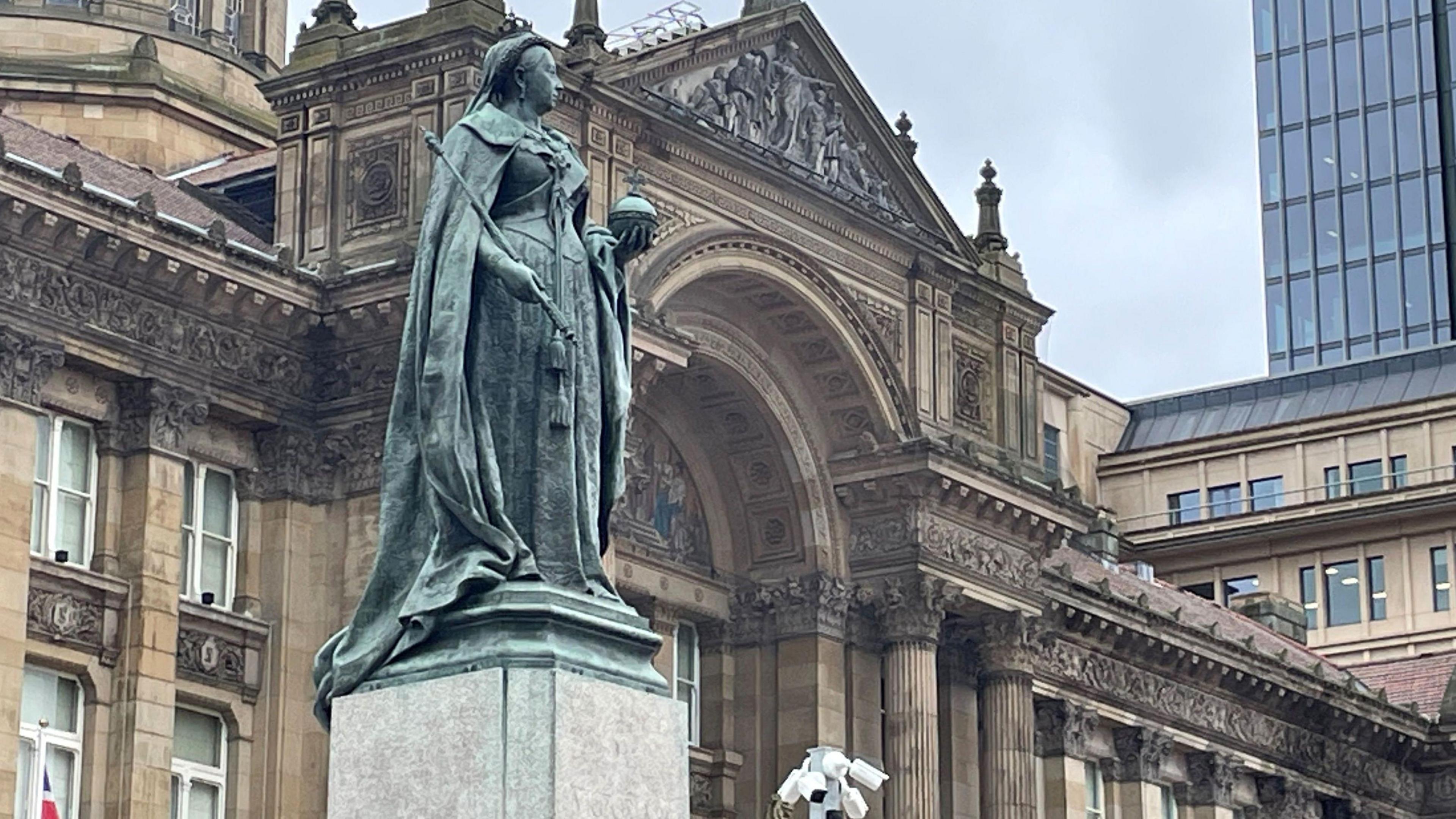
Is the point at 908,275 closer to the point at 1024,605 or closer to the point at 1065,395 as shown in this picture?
the point at 1024,605

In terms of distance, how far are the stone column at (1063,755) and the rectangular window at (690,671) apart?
8.63 meters

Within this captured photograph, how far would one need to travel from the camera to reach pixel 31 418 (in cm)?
3569

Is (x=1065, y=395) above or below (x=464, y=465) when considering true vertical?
above

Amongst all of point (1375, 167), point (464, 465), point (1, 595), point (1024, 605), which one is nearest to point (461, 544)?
point (464, 465)

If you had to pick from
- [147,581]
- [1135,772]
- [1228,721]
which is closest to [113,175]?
[147,581]

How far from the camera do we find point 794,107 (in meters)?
44.8

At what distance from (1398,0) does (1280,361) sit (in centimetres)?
1190

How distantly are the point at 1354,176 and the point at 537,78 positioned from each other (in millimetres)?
87164

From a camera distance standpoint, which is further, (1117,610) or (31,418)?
(1117,610)

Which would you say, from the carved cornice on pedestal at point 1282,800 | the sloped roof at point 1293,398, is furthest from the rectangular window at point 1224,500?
the carved cornice on pedestal at point 1282,800

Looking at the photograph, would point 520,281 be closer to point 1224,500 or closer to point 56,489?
point 56,489

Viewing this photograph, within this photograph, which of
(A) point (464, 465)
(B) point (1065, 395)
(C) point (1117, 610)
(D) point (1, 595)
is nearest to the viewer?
(A) point (464, 465)

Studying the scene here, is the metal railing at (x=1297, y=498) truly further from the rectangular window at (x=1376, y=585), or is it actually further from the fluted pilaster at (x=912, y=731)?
the fluted pilaster at (x=912, y=731)

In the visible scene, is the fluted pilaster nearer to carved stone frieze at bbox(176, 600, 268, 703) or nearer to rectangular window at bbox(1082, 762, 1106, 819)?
rectangular window at bbox(1082, 762, 1106, 819)
